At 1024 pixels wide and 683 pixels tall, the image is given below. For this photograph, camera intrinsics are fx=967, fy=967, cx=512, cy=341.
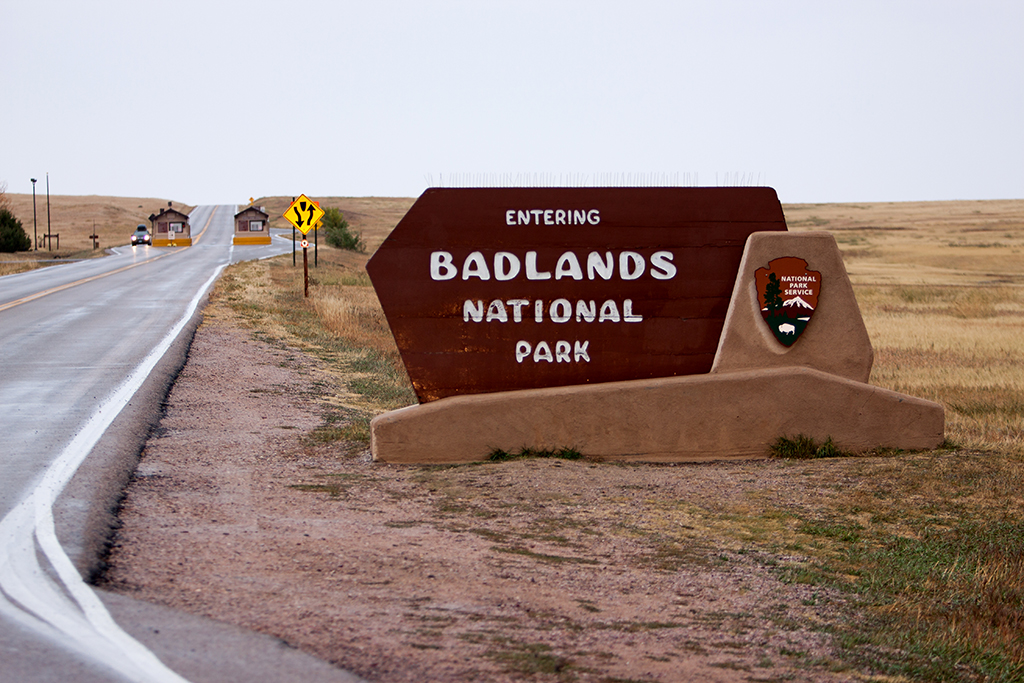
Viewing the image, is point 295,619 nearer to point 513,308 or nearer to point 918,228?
point 513,308

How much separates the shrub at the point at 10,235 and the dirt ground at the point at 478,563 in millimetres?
60215

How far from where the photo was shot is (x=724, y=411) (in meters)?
8.86

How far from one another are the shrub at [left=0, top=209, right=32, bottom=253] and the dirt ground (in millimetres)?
60215

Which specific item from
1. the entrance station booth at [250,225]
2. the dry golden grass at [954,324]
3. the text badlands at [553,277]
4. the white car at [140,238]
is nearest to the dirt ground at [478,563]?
the text badlands at [553,277]

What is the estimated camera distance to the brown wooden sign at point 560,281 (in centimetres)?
890

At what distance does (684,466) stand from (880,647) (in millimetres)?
3947

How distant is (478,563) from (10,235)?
6519cm

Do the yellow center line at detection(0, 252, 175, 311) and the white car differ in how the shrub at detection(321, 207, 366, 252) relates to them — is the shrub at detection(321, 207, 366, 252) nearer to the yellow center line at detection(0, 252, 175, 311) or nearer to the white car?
the white car

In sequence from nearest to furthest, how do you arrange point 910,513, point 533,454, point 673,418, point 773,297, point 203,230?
point 910,513, point 533,454, point 673,418, point 773,297, point 203,230

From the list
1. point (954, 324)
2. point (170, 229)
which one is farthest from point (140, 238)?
point (954, 324)

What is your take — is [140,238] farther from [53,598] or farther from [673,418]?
[53,598]

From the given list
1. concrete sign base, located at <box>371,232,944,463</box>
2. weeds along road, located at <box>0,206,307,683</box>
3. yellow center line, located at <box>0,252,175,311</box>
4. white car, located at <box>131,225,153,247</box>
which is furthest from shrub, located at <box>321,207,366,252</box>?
concrete sign base, located at <box>371,232,944,463</box>

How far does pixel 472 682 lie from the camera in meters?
4.04

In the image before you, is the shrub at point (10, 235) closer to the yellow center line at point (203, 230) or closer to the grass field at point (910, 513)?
the yellow center line at point (203, 230)
